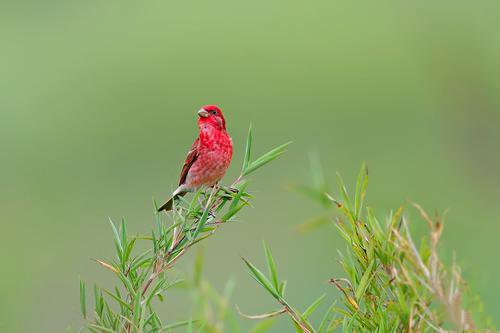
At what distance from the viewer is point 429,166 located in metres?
5.08

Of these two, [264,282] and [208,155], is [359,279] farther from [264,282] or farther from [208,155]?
[208,155]

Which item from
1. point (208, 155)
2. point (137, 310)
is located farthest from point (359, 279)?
point (208, 155)

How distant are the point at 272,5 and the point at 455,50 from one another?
6.49ft

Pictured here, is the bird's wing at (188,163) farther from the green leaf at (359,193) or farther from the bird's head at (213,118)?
the green leaf at (359,193)

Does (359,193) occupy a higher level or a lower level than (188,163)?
higher

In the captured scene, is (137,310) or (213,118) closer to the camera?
(137,310)

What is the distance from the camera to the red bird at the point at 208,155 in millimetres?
1651

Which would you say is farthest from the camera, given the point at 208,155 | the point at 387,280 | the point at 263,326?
the point at 208,155

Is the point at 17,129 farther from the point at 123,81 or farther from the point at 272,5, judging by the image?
the point at 272,5

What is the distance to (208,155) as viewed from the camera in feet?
5.62

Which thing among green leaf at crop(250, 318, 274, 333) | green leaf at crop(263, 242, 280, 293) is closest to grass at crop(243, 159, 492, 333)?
green leaf at crop(263, 242, 280, 293)

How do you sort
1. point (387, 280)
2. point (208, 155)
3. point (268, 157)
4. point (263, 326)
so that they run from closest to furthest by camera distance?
point (263, 326)
point (387, 280)
point (268, 157)
point (208, 155)

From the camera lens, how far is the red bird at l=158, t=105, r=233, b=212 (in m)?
1.65

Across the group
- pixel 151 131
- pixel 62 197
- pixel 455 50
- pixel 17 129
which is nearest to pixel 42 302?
pixel 62 197
